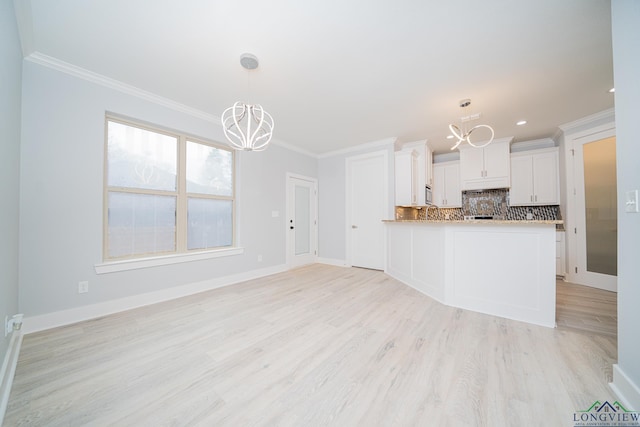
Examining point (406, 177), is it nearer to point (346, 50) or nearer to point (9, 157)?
point (346, 50)

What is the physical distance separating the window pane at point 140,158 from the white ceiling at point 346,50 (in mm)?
583

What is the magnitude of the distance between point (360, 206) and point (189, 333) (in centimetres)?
372

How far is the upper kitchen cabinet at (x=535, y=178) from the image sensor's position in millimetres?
4250

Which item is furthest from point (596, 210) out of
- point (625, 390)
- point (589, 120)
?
point (625, 390)

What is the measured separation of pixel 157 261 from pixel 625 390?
418 centimetres

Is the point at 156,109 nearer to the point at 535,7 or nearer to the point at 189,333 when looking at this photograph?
the point at 189,333

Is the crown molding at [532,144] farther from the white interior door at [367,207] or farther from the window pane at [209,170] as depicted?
the window pane at [209,170]

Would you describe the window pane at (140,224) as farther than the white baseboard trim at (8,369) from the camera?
Yes

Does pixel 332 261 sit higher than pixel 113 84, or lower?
lower

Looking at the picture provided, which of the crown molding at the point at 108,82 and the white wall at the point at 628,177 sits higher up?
the crown molding at the point at 108,82

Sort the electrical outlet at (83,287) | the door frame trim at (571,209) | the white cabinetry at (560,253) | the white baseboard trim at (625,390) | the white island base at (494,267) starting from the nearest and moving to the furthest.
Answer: the white baseboard trim at (625,390)
the white island base at (494,267)
the electrical outlet at (83,287)
the door frame trim at (571,209)
the white cabinetry at (560,253)

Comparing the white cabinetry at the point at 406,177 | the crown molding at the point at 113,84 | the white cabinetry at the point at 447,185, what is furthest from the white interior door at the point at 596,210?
the crown molding at the point at 113,84

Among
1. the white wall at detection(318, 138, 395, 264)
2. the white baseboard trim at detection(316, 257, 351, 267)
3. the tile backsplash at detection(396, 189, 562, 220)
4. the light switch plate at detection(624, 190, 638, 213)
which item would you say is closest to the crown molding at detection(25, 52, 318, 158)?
the white wall at detection(318, 138, 395, 264)

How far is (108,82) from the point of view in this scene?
253 centimetres
